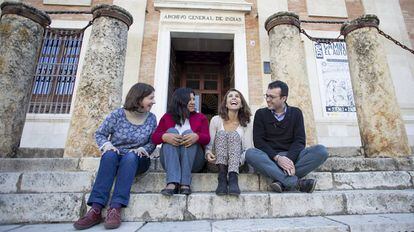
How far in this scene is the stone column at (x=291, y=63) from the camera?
4523 mm

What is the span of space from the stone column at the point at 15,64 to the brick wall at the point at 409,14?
401 inches

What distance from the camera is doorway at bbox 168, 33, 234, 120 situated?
333 inches

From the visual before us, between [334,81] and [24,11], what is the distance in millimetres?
7619

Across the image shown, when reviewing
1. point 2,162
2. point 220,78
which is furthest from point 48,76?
point 220,78

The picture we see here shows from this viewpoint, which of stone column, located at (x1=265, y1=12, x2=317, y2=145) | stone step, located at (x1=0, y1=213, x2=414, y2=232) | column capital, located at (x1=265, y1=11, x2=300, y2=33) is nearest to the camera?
stone step, located at (x1=0, y1=213, x2=414, y2=232)

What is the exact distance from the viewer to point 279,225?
2119 mm

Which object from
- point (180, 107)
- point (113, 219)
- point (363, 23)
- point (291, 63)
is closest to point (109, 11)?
point (180, 107)

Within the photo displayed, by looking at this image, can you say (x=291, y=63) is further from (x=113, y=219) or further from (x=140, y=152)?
(x=113, y=219)

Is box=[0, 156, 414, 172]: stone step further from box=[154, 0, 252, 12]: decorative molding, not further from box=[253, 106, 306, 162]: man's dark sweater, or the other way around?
box=[154, 0, 252, 12]: decorative molding

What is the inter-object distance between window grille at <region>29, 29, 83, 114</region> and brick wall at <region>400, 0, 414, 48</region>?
33.7ft

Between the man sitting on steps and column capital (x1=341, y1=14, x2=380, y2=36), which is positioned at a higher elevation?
column capital (x1=341, y1=14, x2=380, y2=36)

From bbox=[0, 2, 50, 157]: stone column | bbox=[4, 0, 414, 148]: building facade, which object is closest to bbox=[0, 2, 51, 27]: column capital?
bbox=[0, 2, 50, 157]: stone column

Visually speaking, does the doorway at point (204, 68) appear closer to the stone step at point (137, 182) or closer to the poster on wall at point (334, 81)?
the poster on wall at point (334, 81)

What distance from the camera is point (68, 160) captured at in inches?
135
